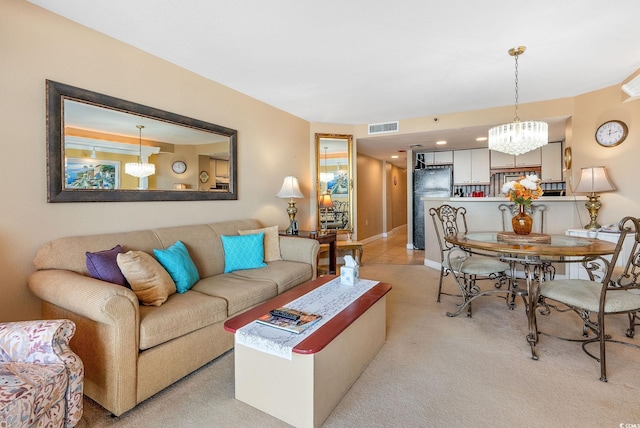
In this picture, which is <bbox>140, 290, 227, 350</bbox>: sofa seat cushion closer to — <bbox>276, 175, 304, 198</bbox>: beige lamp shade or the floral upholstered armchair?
the floral upholstered armchair

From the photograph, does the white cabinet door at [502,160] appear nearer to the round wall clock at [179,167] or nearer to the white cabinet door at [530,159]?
the white cabinet door at [530,159]

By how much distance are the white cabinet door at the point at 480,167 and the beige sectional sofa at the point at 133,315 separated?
5.59 m

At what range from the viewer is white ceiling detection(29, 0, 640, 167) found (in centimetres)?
206

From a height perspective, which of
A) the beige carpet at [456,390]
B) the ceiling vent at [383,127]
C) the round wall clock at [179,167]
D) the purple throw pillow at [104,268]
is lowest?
the beige carpet at [456,390]

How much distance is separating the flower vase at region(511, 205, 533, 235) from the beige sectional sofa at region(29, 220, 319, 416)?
2.18 m

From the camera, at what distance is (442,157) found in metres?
6.88

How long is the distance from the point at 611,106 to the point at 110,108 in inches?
208

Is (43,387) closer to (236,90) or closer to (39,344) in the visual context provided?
(39,344)

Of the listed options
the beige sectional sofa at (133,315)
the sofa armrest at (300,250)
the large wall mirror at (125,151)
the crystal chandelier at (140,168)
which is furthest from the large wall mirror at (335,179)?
the crystal chandelier at (140,168)

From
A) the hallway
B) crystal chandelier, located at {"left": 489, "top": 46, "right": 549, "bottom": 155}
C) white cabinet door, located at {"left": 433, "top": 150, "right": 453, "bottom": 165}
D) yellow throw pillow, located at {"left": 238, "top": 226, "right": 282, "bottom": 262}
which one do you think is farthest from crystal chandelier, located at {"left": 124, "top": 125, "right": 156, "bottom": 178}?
white cabinet door, located at {"left": 433, "top": 150, "right": 453, "bottom": 165}

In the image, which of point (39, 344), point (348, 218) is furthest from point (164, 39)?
point (348, 218)

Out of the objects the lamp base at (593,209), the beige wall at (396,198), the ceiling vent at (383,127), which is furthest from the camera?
the beige wall at (396,198)

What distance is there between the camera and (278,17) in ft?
7.07

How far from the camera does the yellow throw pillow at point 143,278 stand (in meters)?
1.89
